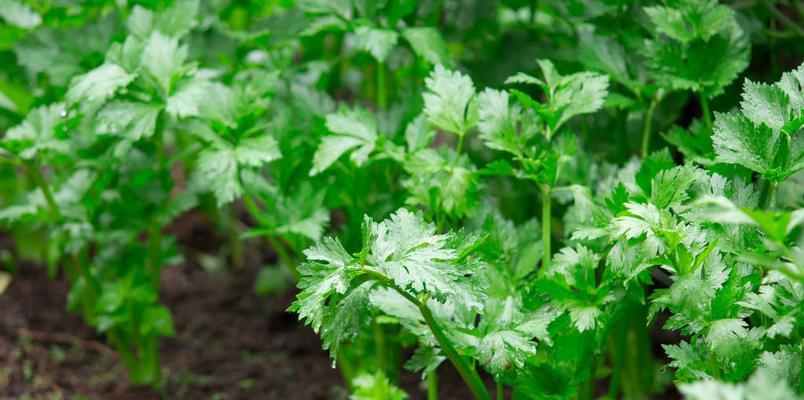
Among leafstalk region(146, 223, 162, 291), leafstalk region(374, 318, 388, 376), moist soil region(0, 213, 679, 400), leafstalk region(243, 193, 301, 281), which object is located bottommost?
moist soil region(0, 213, 679, 400)

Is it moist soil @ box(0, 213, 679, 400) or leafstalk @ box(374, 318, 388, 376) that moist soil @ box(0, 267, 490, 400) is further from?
leafstalk @ box(374, 318, 388, 376)

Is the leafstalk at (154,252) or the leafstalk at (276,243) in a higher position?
the leafstalk at (276,243)

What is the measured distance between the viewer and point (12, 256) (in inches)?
90.7

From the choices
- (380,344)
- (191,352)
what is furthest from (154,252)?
(380,344)

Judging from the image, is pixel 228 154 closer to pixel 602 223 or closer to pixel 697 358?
pixel 602 223

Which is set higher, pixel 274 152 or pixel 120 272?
pixel 274 152

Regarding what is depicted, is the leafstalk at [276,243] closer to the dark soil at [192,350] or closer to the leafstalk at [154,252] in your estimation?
the leafstalk at [154,252]

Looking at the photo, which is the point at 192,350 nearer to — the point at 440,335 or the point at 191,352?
the point at 191,352

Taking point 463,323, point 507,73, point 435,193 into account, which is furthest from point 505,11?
point 463,323

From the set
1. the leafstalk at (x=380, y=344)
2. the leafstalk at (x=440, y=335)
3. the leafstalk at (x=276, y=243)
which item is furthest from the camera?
the leafstalk at (x=380, y=344)

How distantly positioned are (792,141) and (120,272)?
1309 millimetres

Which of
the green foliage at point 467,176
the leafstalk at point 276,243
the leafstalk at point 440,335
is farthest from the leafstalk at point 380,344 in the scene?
the leafstalk at point 440,335

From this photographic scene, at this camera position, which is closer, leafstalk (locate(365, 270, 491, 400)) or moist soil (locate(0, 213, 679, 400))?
leafstalk (locate(365, 270, 491, 400))

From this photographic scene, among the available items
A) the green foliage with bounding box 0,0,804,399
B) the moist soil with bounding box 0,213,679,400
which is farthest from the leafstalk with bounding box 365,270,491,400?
the moist soil with bounding box 0,213,679,400
